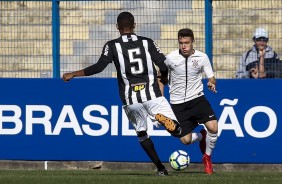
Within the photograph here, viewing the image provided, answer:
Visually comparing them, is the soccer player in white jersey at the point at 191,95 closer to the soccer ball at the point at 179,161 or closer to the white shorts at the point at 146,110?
the soccer ball at the point at 179,161

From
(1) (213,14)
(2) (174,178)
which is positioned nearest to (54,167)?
(1) (213,14)

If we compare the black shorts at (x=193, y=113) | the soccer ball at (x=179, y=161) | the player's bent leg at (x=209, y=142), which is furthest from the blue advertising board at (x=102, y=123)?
the soccer ball at (x=179, y=161)

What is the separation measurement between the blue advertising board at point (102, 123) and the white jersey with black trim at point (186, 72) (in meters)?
1.82

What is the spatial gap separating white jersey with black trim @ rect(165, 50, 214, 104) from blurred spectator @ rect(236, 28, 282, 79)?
2.37 m

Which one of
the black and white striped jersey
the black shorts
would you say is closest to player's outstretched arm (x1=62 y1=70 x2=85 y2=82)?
the black and white striped jersey

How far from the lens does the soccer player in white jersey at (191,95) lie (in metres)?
14.5

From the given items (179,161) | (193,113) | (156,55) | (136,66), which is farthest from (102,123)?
(156,55)

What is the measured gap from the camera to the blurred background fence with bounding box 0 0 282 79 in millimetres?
16953

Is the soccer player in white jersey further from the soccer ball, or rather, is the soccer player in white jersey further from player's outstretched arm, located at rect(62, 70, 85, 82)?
player's outstretched arm, located at rect(62, 70, 85, 82)

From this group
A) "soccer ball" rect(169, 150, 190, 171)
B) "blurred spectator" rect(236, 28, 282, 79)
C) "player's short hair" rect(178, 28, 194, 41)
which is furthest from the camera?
"blurred spectator" rect(236, 28, 282, 79)

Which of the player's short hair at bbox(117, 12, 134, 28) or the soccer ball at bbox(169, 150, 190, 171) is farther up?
the player's short hair at bbox(117, 12, 134, 28)

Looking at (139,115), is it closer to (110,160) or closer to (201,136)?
(201,136)

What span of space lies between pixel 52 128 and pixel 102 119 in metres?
0.92

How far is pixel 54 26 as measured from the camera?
17219 mm
